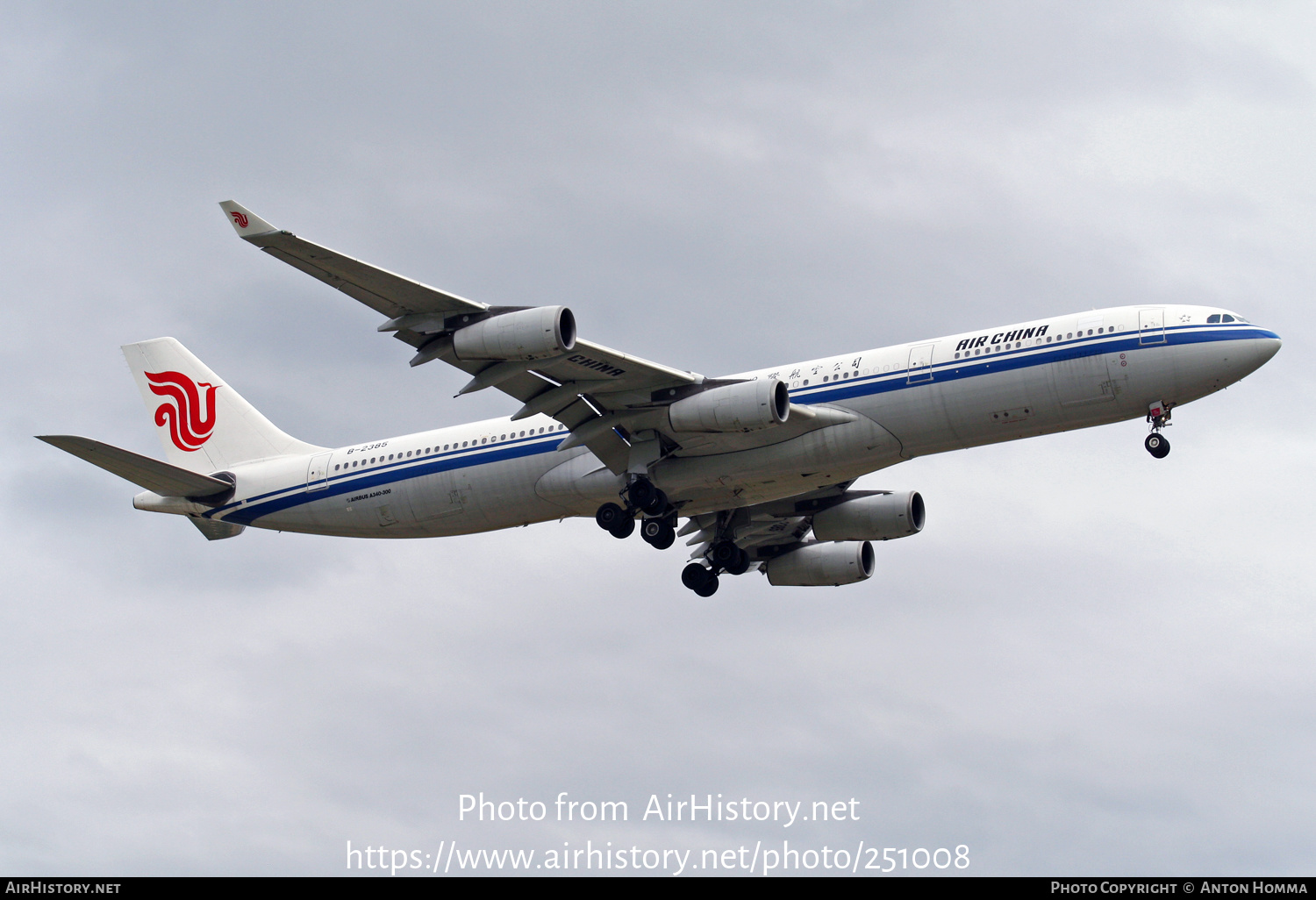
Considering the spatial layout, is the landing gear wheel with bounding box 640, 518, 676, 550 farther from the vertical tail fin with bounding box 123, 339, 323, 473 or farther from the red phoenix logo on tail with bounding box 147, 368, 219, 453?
the red phoenix logo on tail with bounding box 147, 368, 219, 453

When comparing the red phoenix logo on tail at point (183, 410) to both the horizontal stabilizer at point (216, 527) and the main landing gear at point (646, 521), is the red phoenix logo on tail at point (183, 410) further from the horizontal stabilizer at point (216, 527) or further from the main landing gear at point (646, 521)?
the main landing gear at point (646, 521)

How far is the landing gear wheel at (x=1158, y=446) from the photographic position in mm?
36219

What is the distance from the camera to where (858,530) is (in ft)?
147

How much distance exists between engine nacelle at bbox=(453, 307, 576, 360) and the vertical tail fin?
44.8 feet

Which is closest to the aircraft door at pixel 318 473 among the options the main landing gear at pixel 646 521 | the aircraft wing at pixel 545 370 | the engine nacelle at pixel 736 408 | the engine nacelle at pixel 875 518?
the aircraft wing at pixel 545 370

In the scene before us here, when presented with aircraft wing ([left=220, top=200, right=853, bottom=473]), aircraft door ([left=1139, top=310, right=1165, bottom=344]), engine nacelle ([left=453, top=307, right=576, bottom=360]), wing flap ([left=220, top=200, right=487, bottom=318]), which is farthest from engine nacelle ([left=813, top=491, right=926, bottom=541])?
wing flap ([left=220, top=200, right=487, bottom=318])

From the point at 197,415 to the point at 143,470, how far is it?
6.00m

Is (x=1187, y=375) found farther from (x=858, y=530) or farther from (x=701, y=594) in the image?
(x=701, y=594)

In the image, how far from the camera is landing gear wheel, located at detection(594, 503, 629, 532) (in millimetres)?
40812

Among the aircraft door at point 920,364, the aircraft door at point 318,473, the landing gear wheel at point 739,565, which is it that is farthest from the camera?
A: the landing gear wheel at point 739,565

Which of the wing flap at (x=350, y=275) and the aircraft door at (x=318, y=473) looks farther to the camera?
the aircraft door at (x=318, y=473)

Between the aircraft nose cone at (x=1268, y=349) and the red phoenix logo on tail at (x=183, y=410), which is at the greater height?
the red phoenix logo on tail at (x=183, y=410)

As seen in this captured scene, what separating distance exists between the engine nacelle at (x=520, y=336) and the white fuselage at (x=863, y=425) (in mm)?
5940

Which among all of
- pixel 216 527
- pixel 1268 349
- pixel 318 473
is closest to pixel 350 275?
pixel 318 473
